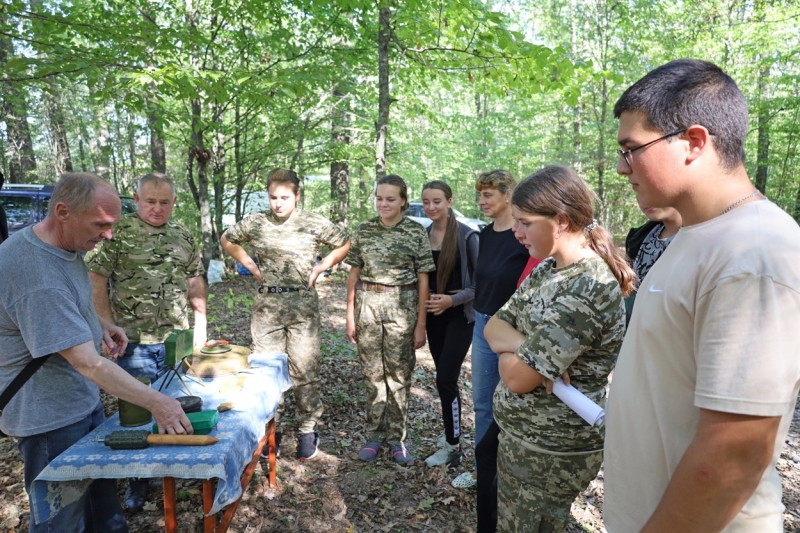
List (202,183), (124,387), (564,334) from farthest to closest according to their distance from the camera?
(202,183), (124,387), (564,334)

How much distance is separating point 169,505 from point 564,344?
1.88 meters

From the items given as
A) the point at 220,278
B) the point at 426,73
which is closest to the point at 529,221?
the point at 426,73

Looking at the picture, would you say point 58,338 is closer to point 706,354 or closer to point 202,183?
point 706,354

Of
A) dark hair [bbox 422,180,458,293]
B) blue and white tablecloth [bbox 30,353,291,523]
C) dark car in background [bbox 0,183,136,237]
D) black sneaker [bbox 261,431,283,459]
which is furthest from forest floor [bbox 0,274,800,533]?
dark car in background [bbox 0,183,136,237]

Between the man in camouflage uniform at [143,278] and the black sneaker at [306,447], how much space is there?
1.08 meters

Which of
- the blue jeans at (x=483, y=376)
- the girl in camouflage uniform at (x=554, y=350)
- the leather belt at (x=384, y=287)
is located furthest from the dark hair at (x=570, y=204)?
the leather belt at (x=384, y=287)

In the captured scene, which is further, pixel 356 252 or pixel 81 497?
pixel 356 252

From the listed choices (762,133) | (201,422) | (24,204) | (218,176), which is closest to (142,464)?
(201,422)

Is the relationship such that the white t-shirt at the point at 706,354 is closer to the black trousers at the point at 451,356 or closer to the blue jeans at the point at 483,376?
the blue jeans at the point at 483,376

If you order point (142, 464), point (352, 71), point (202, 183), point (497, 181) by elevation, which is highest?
point (352, 71)

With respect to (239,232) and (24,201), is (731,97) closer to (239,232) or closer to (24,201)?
(239,232)

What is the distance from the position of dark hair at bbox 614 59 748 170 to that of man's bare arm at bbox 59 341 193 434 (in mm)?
2050

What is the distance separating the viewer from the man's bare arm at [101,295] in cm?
306

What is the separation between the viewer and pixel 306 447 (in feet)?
11.9
